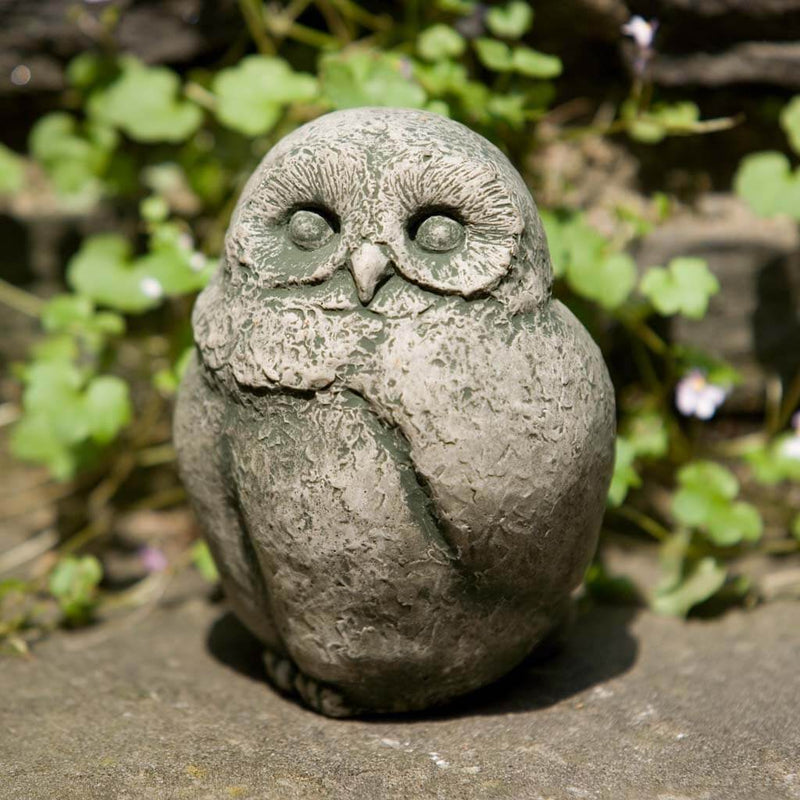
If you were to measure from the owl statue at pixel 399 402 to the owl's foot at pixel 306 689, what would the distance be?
0.21 feet

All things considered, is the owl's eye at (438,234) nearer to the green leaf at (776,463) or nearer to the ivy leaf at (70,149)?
the green leaf at (776,463)

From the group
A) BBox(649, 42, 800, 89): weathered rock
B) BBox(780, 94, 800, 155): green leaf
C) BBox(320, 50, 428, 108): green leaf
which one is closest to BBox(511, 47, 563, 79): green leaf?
BBox(320, 50, 428, 108): green leaf

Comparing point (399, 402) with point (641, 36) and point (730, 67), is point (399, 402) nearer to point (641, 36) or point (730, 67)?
point (641, 36)

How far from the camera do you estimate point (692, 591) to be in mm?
2508

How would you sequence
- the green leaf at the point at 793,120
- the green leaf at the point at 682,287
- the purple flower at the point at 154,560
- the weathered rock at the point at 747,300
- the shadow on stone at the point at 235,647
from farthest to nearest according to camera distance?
the weathered rock at the point at 747,300, the purple flower at the point at 154,560, the green leaf at the point at 793,120, the green leaf at the point at 682,287, the shadow on stone at the point at 235,647

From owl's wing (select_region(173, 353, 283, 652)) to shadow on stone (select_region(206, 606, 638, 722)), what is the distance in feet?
0.97

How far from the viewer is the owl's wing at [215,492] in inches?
73.6

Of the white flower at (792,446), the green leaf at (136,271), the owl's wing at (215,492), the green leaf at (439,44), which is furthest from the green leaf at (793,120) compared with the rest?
the owl's wing at (215,492)

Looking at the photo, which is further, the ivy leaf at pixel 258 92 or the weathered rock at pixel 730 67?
the weathered rock at pixel 730 67

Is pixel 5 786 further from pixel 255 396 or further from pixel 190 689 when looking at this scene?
pixel 255 396

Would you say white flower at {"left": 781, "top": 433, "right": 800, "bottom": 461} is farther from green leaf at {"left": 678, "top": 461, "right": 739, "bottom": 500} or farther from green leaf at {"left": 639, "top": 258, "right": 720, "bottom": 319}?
green leaf at {"left": 639, "top": 258, "right": 720, "bottom": 319}

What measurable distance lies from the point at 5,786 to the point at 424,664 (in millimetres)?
726

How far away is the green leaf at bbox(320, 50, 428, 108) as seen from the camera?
2.30 m

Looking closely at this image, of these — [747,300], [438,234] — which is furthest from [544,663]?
[747,300]
